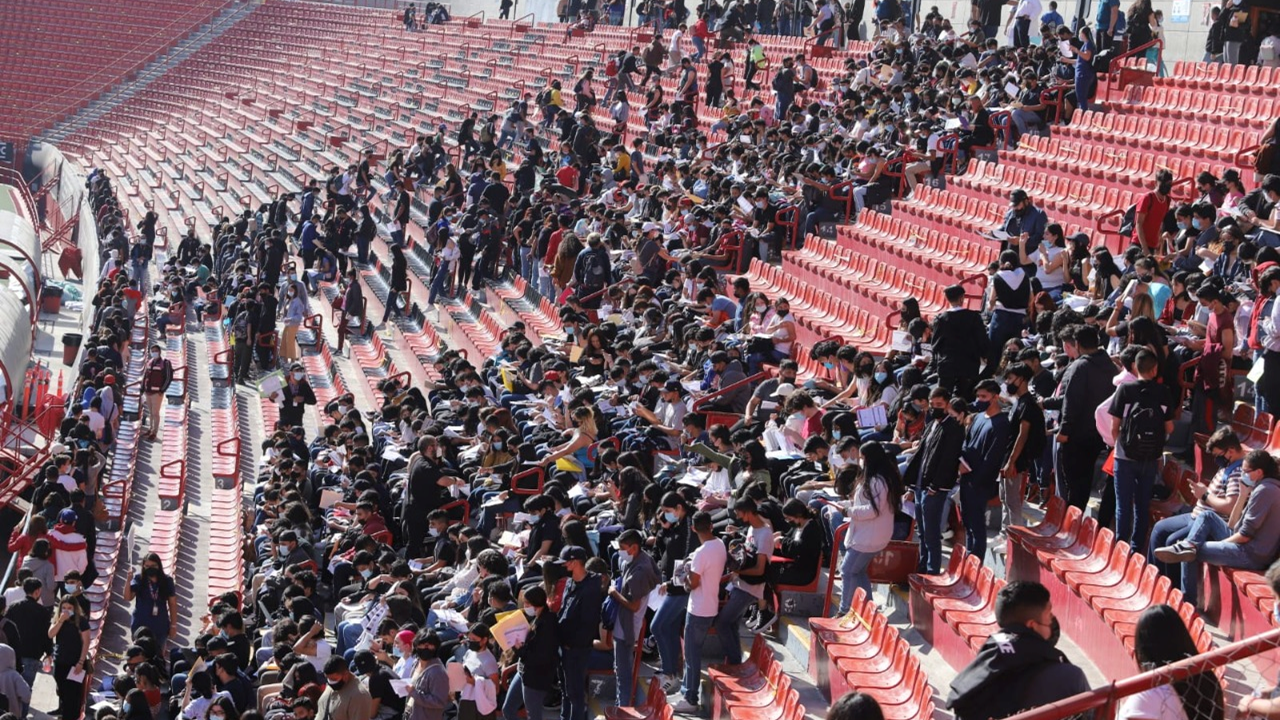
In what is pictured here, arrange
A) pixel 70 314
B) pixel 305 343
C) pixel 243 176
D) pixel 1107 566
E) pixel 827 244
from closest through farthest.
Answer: pixel 1107 566 → pixel 827 244 → pixel 305 343 → pixel 70 314 → pixel 243 176

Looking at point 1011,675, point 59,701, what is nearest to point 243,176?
point 59,701

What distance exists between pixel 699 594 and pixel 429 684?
171cm

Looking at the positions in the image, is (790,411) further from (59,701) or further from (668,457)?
(59,701)

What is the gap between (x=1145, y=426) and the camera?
9.63 metres

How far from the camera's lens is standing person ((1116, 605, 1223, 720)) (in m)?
5.67

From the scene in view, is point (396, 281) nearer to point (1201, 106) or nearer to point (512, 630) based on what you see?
point (1201, 106)

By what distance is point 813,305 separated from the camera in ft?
62.1

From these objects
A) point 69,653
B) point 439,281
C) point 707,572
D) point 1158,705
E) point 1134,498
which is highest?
point 1158,705

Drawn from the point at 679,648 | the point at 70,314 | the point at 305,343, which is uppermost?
the point at 679,648

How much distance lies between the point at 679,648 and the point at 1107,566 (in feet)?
9.00

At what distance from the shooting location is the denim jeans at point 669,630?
10.1 m

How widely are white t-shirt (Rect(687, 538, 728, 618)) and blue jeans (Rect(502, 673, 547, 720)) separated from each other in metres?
1.15

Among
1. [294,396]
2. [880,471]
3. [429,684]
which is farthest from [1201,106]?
[429,684]

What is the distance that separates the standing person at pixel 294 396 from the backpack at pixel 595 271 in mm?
3920
